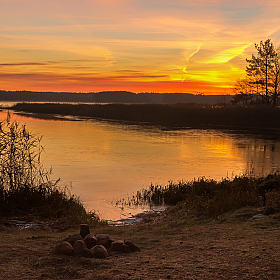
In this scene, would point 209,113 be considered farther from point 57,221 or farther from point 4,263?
point 4,263

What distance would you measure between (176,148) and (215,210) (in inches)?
710

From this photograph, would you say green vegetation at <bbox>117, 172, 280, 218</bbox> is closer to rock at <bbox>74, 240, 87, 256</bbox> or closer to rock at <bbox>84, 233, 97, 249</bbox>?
rock at <bbox>84, 233, 97, 249</bbox>

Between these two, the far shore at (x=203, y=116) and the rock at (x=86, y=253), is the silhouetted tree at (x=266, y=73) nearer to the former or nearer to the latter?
the far shore at (x=203, y=116)

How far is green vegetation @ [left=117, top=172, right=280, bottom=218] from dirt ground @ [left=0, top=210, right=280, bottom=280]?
1.74 m

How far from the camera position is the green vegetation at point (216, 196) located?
9516 mm

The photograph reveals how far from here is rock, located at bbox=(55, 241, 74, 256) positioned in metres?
5.86

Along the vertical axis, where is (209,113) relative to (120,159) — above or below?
above

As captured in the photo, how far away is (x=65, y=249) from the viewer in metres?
5.88

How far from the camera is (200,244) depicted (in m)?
6.41

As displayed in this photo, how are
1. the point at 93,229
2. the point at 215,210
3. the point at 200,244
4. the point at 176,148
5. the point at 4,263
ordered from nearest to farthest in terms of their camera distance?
the point at 4,263, the point at 200,244, the point at 93,229, the point at 215,210, the point at 176,148

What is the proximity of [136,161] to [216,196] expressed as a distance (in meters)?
11.3

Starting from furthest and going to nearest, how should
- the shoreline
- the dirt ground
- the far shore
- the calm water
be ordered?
the far shore, the shoreline, the calm water, the dirt ground

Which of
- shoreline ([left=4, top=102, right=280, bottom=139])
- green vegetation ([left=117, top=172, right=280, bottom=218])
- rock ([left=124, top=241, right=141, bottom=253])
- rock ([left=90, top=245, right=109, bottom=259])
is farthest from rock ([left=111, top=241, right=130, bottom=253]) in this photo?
shoreline ([left=4, top=102, right=280, bottom=139])

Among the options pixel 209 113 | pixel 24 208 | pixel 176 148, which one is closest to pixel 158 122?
pixel 209 113
